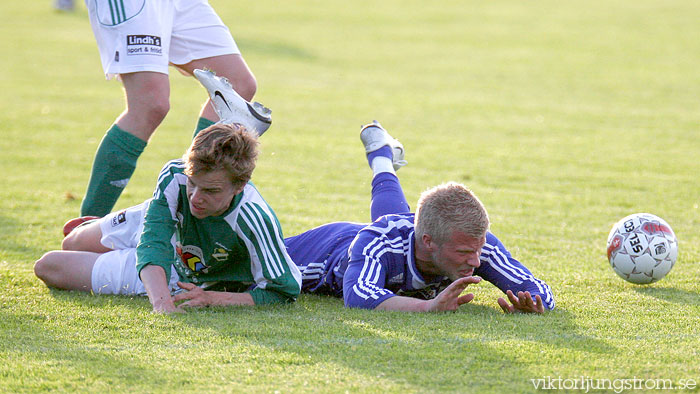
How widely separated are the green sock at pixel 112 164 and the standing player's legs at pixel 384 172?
1537 mm

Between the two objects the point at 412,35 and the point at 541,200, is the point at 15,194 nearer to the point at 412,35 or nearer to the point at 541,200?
the point at 541,200

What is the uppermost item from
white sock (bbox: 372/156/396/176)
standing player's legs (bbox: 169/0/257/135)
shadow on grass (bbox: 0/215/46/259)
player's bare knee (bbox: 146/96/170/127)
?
standing player's legs (bbox: 169/0/257/135)

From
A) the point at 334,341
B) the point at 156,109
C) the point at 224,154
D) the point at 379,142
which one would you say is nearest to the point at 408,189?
the point at 379,142

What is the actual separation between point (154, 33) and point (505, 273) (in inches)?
106

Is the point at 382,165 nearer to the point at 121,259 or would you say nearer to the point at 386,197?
the point at 386,197

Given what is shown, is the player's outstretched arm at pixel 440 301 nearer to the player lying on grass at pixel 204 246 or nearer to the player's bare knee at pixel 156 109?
the player lying on grass at pixel 204 246

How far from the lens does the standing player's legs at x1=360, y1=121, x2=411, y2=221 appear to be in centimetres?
558

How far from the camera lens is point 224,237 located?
457 centimetres

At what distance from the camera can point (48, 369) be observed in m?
3.51

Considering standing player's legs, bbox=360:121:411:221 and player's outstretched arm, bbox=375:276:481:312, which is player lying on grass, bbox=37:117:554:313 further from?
standing player's legs, bbox=360:121:411:221

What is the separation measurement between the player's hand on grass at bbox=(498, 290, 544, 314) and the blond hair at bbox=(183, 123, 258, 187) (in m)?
1.44

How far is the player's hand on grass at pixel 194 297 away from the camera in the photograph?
175 inches

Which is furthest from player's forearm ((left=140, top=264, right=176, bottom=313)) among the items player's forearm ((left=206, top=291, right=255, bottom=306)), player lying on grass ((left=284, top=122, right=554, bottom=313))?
player lying on grass ((left=284, top=122, right=554, bottom=313))

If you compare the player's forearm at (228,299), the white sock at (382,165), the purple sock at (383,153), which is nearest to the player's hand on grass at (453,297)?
the player's forearm at (228,299)
